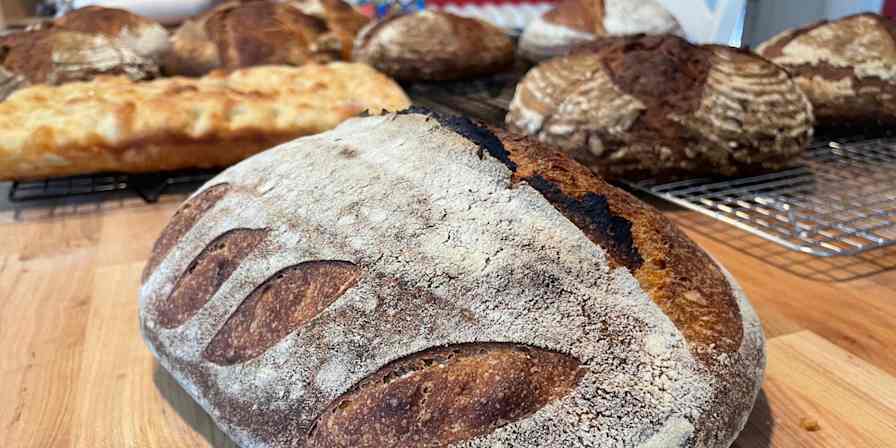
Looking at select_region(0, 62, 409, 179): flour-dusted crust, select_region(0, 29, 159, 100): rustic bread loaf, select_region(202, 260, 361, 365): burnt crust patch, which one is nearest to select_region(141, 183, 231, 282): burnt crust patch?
select_region(202, 260, 361, 365): burnt crust patch

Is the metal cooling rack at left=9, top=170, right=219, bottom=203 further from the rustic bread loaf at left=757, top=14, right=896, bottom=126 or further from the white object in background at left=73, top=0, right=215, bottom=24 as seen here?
the rustic bread loaf at left=757, top=14, right=896, bottom=126

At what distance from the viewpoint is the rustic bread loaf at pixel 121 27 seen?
6.44ft

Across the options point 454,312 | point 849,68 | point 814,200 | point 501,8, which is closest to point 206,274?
point 454,312

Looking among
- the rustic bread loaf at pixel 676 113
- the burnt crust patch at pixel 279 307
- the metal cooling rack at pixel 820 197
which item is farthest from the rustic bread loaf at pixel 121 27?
the burnt crust patch at pixel 279 307

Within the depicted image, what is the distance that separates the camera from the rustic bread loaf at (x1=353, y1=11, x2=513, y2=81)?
7.22 feet

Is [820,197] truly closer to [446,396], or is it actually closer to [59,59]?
[446,396]

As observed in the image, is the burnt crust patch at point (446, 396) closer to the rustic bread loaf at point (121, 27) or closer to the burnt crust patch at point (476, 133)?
the burnt crust patch at point (476, 133)

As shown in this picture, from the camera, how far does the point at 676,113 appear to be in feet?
4.61

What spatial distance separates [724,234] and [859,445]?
0.63 metres

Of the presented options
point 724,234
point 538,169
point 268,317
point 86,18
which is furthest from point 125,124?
point 724,234

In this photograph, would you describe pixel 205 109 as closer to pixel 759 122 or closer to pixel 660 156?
pixel 660 156

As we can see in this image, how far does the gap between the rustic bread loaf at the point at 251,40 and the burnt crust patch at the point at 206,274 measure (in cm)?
136

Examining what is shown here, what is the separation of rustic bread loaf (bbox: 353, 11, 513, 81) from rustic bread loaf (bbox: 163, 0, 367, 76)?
133 millimetres

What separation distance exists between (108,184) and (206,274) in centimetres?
99
